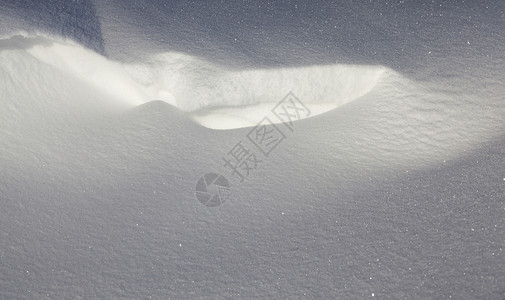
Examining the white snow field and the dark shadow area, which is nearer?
the white snow field

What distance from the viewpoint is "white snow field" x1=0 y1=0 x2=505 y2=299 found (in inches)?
44.2

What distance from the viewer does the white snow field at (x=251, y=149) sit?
1.12 metres

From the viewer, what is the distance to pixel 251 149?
1464 millimetres

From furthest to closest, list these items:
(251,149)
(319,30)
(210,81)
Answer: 1. (319,30)
2. (210,81)
3. (251,149)

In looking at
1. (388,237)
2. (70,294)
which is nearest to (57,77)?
(70,294)

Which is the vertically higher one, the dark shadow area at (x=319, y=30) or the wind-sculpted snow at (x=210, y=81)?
the dark shadow area at (x=319, y=30)

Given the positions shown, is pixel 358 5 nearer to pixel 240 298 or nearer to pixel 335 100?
pixel 335 100

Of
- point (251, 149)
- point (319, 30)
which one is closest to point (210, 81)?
point (251, 149)

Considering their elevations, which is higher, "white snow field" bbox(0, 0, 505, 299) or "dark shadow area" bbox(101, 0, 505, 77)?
"dark shadow area" bbox(101, 0, 505, 77)

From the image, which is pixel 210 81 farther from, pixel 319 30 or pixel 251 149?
pixel 319 30

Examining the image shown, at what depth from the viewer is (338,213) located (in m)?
1.25

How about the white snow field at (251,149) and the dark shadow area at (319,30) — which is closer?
the white snow field at (251,149)

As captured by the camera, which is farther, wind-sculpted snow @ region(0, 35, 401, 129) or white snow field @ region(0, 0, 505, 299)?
wind-sculpted snow @ region(0, 35, 401, 129)

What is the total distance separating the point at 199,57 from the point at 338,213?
2.67ft
